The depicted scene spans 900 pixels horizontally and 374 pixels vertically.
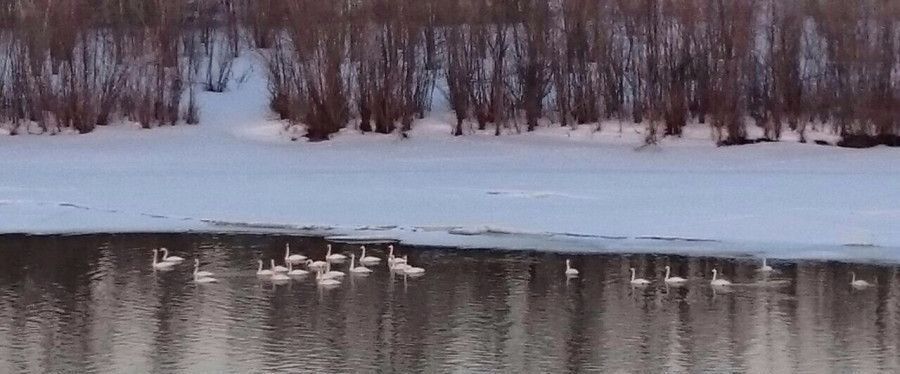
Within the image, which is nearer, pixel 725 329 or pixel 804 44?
pixel 725 329

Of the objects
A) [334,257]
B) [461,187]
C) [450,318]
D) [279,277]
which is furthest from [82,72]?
[450,318]

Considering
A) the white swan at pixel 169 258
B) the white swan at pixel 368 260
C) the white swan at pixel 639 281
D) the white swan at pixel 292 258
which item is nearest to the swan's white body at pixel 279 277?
the white swan at pixel 292 258

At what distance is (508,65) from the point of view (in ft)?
86.4

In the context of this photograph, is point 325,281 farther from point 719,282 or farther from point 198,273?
point 719,282

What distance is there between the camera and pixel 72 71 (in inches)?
1059

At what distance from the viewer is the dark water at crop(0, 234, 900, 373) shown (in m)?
10.5

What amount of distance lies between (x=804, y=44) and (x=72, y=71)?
43.6 ft

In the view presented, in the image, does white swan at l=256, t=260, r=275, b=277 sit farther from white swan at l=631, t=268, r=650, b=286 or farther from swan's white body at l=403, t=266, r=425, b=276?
white swan at l=631, t=268, r=650, b=286

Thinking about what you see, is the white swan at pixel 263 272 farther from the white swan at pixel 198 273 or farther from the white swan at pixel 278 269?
the white swan at pixel 198 273

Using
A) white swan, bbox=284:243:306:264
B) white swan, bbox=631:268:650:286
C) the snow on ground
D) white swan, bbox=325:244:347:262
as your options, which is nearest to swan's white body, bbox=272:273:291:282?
white swan, bbox=284:243:306:264

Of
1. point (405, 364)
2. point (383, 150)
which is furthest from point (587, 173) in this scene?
point (405, 364)

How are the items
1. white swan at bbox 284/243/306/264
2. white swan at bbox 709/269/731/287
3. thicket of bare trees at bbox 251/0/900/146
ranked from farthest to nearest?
thicket of bare trees at bbox 251/0/900/146 → white swan at bbox 284/243/306/264 → white swan at bbox 709/269/731/287

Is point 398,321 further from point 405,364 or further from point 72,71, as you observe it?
point 72,71

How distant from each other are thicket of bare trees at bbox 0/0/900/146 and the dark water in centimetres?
1046
